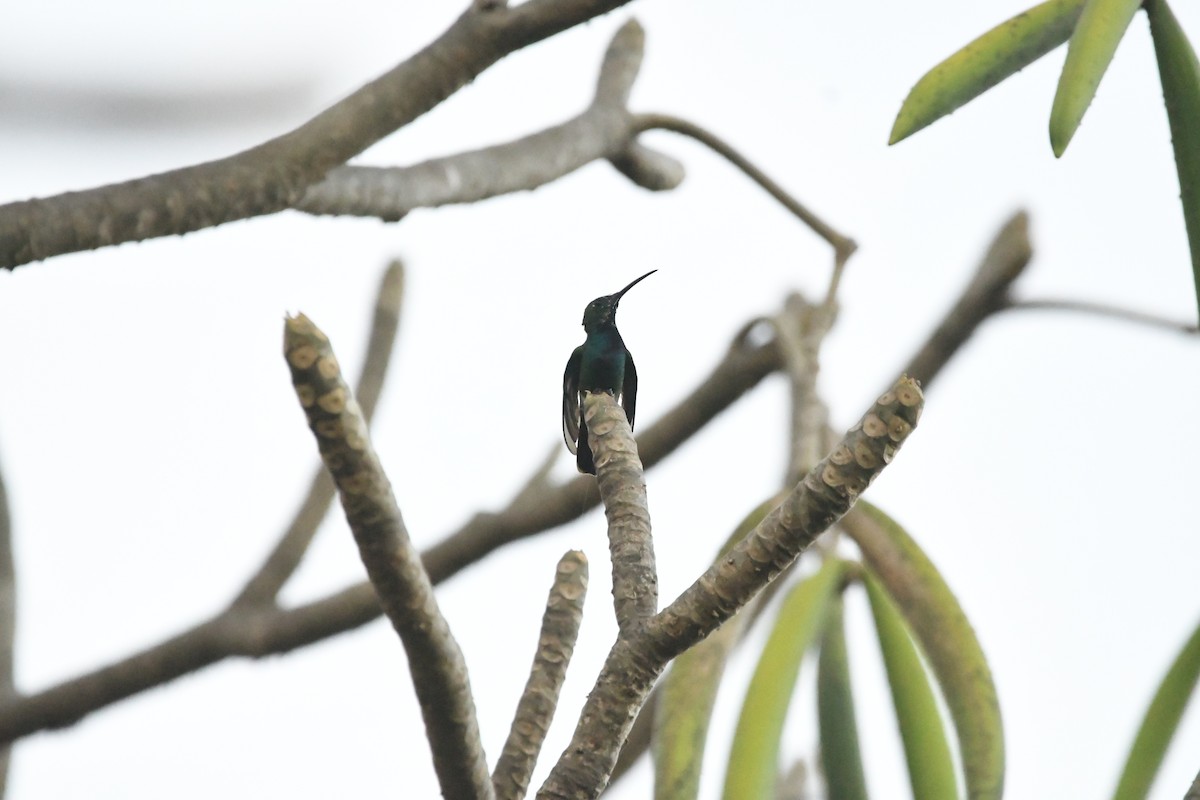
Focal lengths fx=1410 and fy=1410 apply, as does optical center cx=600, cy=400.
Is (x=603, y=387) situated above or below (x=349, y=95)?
below

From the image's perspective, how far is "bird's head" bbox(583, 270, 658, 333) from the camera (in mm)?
1809

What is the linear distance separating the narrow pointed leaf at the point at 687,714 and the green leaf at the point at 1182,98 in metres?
0.46

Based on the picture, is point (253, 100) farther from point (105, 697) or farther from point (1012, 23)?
point (105, 697)

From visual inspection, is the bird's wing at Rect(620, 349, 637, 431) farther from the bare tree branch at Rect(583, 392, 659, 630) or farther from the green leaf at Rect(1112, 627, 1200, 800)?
the green leaf at Rect(1112, 627, 1200, 800)

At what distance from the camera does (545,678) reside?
4.00 ft

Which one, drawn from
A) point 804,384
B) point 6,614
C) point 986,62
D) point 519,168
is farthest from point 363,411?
point 986,62

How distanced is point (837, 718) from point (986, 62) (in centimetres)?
71

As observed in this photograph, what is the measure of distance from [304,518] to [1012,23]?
1.96m

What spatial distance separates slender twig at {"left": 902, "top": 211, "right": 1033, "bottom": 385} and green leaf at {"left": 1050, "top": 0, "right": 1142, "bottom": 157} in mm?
1571

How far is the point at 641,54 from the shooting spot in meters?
2.47

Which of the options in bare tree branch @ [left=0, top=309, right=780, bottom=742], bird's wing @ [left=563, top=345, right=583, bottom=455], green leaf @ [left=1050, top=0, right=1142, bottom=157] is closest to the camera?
green leaf @ [left=1050, top=0, right=1142, bottom=157]

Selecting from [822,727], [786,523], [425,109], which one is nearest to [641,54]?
[425,109]

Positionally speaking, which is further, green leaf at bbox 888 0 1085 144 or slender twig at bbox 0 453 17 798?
slender twig at bbox 0 453 17 798

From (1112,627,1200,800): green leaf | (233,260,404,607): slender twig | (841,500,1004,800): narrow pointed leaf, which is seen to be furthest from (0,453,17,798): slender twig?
(1112,627,1200,800): green leaf
